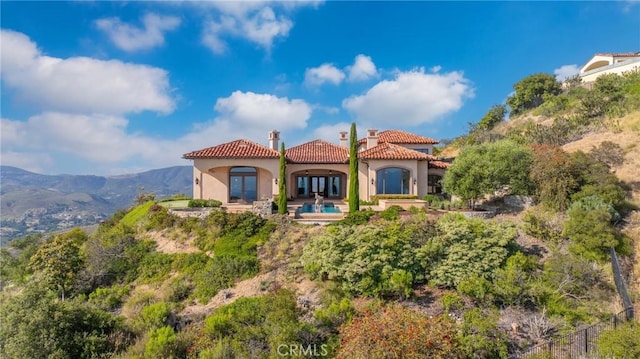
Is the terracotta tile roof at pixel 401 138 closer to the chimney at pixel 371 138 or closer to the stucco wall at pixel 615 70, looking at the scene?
the chimney at pixel 371 138

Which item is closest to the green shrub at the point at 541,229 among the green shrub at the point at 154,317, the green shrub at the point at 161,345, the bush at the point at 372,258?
the bush at the point at 372,258

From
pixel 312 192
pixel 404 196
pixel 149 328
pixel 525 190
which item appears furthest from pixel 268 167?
pixel 525 190

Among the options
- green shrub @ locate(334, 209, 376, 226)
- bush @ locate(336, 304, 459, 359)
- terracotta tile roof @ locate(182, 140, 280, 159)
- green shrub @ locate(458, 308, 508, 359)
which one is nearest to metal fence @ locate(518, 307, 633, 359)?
green shrub @ locate(458, 308, 508, 359)

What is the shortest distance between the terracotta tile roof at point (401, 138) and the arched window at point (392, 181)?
7.14 m

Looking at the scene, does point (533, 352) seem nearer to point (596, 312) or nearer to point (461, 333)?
point (461, 333)

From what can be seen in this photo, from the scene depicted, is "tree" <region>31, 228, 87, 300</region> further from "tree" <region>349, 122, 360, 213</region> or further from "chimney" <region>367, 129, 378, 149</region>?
"chimney" <region>367, 129, 378, 149</region>

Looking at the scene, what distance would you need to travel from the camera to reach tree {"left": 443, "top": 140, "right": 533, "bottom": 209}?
72.9 feet

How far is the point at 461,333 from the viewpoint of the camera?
452 inches

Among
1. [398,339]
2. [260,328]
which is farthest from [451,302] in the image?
→ [260,328]

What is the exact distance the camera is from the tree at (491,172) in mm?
22219

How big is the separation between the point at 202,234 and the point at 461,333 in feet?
51.0

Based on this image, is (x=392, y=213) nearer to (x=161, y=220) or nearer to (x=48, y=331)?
(x=161, y=220)

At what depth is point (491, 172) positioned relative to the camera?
22.1 metres

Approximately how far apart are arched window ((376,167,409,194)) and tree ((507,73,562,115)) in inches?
1519
